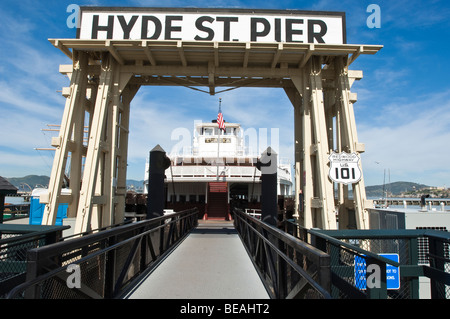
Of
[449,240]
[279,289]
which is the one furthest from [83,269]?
[449,240]

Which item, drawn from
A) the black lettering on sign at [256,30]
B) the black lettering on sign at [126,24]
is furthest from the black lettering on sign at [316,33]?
the black lettering on sign at [126,24]

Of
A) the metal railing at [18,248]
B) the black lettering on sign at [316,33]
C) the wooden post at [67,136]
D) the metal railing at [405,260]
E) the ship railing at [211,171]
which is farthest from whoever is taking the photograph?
the ship railing at [211,171]

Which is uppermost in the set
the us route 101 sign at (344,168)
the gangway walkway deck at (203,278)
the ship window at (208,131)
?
the ship window at (208,131)

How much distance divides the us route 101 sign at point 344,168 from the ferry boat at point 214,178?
1272cm

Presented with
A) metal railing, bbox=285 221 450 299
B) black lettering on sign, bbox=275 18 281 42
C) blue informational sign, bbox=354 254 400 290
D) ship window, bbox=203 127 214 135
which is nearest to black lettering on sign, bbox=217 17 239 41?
black lettering on sign, bbox=275 18 281 42

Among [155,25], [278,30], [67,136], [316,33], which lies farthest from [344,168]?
[67,136]

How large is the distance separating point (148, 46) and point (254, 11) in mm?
3721

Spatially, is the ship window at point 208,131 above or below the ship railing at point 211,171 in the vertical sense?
above

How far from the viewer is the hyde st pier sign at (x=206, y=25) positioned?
10.4 meters

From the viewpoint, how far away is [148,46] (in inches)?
397

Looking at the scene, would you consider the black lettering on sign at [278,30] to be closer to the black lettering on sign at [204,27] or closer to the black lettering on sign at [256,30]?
the black lettering on sign at [256,30]

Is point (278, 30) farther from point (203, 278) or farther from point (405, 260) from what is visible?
point (203, 278)

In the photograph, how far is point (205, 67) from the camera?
449 inches
